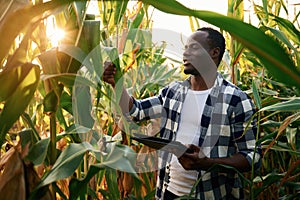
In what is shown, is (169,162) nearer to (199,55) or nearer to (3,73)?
(199,55)

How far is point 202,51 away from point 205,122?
0.20 m

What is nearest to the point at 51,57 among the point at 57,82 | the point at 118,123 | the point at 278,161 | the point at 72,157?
the point at 57,82

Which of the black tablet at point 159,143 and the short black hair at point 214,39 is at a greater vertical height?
Answer: the short black hair at point 214,39

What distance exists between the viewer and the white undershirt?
133 cm

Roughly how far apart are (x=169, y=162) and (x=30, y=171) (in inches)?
32.2

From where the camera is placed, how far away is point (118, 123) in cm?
132

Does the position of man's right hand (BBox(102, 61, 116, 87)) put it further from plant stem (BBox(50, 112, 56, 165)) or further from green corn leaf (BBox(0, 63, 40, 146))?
green corn leaf (BBox(0, 63, 40, 146))

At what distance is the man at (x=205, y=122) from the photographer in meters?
1.33

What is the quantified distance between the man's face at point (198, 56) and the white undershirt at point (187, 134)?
68 mm

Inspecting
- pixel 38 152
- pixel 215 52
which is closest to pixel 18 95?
pixel 38 152

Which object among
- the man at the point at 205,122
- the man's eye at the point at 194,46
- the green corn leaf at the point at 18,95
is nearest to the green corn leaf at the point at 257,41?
the green corn leaf at the point at 18,95

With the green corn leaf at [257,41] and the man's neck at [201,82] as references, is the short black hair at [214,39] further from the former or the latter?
the green corn leaf at [257,41]

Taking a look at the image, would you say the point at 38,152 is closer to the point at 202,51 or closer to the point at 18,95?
the point at 18,95

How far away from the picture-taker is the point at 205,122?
4.44 feet
